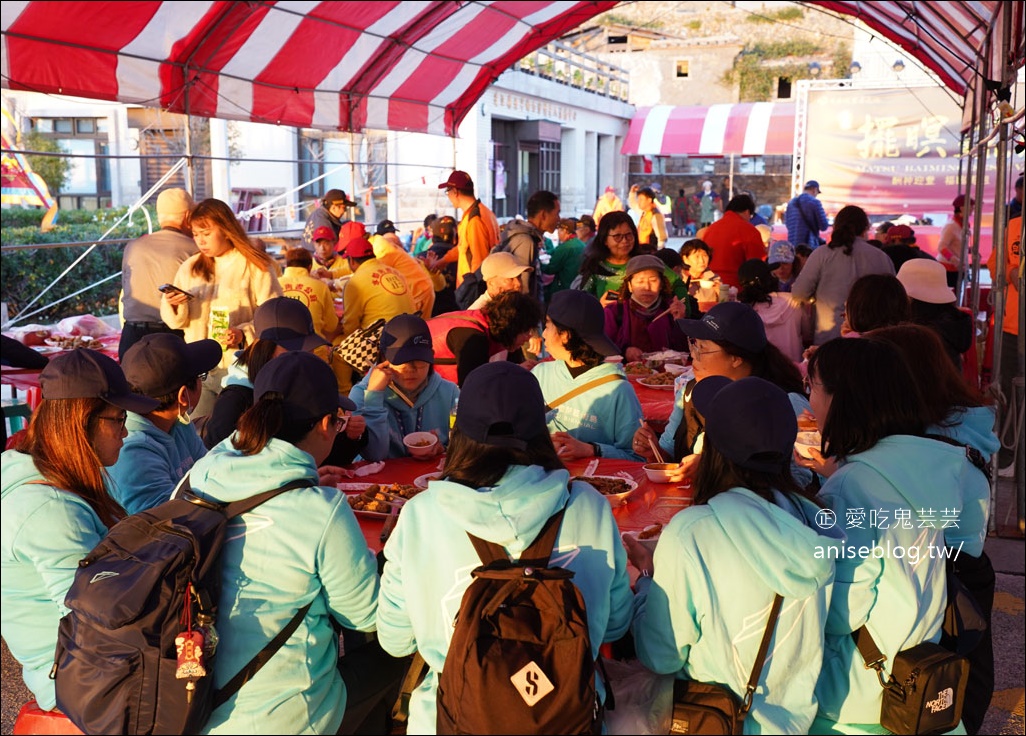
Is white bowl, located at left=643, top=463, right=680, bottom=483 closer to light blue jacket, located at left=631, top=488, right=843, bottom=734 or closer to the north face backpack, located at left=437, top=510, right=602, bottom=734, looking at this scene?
light blue jacket, located at left=631, top=488, right=843, bottom=734

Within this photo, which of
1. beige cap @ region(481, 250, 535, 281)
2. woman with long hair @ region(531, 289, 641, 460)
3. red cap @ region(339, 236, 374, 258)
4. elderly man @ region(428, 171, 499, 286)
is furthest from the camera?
elderly man @ region(428, 171, 499, 286)

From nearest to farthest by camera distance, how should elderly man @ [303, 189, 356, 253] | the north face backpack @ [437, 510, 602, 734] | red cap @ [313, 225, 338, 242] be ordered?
the north face backpack @ [437, 510, 602, 734]
red cap @ [313, 225, 338, 242]
elderly man @ [303, 189, 356, 253]

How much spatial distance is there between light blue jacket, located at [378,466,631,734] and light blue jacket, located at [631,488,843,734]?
133 millimetres

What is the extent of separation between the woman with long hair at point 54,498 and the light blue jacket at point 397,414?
125 centimetres

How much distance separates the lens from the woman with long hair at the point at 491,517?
2041 mm

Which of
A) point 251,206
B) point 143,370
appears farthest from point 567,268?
point 251,206

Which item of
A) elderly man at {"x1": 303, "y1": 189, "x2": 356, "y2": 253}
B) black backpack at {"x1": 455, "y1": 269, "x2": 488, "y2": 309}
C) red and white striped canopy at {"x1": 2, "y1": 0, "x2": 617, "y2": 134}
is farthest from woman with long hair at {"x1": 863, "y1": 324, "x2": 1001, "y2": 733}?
elderly man at {"x1": 303, "y1": 189, "x2": 356, "y2": 253}

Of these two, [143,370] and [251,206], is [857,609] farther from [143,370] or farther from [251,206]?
[251,206]

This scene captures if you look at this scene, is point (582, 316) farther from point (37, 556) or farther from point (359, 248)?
point (359, 248)

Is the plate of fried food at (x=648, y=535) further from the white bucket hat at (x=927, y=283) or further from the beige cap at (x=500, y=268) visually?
the white bucket hat at (x=927, y=283)

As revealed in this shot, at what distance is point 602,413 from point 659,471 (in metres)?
0.66

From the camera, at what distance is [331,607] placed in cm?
234

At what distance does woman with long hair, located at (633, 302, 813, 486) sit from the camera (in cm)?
370

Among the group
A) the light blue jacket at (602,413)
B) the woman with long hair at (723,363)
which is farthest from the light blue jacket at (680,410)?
the light blue jacket at (602,413)
